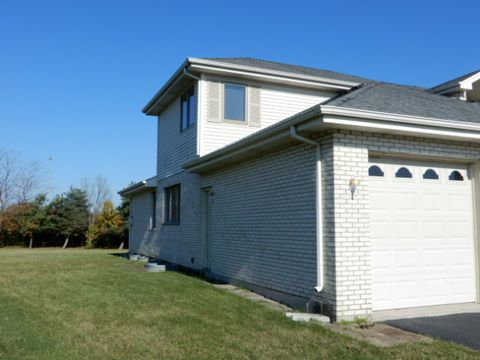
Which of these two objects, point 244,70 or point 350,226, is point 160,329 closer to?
point 350,226

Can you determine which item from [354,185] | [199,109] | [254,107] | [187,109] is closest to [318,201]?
[354,185]

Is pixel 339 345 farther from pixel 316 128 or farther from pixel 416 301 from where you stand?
pixel 316 128

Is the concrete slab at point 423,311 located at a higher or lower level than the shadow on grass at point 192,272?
lower

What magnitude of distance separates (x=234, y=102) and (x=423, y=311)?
7.69 meters

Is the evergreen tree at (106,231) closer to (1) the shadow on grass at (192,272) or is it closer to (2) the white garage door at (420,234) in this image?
(1) the shadow on grass at (192,272)

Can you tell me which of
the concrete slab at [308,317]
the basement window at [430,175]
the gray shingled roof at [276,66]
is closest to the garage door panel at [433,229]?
the basement window at [430,175]

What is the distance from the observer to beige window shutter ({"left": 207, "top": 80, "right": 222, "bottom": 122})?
484 inches

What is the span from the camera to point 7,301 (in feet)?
26.6

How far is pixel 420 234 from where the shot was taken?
7.56 meters

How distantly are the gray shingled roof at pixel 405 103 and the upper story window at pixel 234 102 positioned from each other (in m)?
4.49

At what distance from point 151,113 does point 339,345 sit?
44.0 feet

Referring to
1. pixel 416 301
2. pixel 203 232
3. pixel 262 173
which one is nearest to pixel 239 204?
pixel 262 173

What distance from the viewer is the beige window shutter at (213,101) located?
40.4 ft

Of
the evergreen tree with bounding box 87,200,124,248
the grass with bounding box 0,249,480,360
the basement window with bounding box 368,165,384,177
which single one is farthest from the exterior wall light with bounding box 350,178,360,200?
the evergreen tree with bounding box 87,200,124,248
